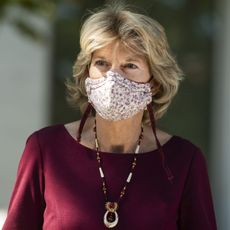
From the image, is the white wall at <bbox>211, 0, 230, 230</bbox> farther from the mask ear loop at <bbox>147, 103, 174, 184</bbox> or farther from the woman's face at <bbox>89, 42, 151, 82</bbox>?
the woman's face at <bbox>89, 42, 151, 82</bbox>

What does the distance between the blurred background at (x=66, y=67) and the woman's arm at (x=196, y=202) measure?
270 cm

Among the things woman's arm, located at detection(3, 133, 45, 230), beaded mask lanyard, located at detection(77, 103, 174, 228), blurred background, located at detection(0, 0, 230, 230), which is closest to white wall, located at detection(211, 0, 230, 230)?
blurred background, located at detection(0, 0, 230, 230)

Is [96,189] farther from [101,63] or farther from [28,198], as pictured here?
[101,63]

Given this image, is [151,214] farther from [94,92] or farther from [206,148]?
[206,148]

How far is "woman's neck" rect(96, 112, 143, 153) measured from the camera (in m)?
3.95

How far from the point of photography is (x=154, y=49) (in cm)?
388

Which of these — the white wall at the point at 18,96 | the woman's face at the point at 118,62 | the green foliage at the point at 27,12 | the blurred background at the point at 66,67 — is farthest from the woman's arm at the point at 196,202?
the white wall at the point at 18,96

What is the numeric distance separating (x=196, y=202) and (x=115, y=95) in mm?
579

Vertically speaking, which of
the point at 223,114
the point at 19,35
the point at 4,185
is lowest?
the point at 4,185

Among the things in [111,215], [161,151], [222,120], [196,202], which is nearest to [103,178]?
[111,215]

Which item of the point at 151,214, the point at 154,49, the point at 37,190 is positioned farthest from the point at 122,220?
the point at 154,49

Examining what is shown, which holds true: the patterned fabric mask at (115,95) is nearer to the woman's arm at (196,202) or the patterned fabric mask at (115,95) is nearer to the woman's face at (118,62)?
the woman's face at (118,62)

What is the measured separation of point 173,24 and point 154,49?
3244 mm

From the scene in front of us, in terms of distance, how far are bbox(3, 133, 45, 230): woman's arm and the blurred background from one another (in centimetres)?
301
